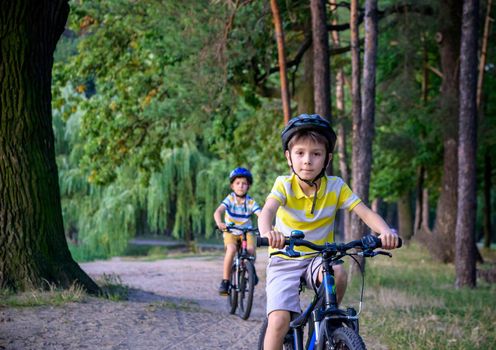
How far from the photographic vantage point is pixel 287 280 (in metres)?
4.53

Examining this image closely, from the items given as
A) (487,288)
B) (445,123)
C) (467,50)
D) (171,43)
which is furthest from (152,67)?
(487,288)

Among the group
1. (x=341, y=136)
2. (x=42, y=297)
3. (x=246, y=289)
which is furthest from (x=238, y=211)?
(x=341, y=136)

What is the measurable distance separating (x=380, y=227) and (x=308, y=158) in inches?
24.2

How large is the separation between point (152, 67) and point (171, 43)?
297 cm

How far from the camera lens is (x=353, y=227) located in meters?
14.0

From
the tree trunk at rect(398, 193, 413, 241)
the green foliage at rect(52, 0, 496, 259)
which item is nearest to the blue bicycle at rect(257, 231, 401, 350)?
the green foliage at rect(52, 0, 496, 259)

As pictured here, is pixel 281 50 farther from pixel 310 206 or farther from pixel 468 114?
pixel 310 206

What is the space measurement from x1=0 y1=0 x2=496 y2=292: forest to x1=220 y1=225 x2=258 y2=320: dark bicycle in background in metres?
2.48

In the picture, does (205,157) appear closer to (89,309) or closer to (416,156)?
(416,156)

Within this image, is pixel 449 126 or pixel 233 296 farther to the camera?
pixel 449 126

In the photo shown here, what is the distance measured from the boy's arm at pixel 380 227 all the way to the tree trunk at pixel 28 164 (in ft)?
18.0

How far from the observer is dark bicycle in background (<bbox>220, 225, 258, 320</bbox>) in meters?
9.41

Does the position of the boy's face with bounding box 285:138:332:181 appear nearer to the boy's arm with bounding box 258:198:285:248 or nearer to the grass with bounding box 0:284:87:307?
the boy's arm with bounding box 258:198:285:248

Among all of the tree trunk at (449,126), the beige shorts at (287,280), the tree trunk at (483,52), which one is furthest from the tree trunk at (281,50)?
the beige shorts at (287,280)
